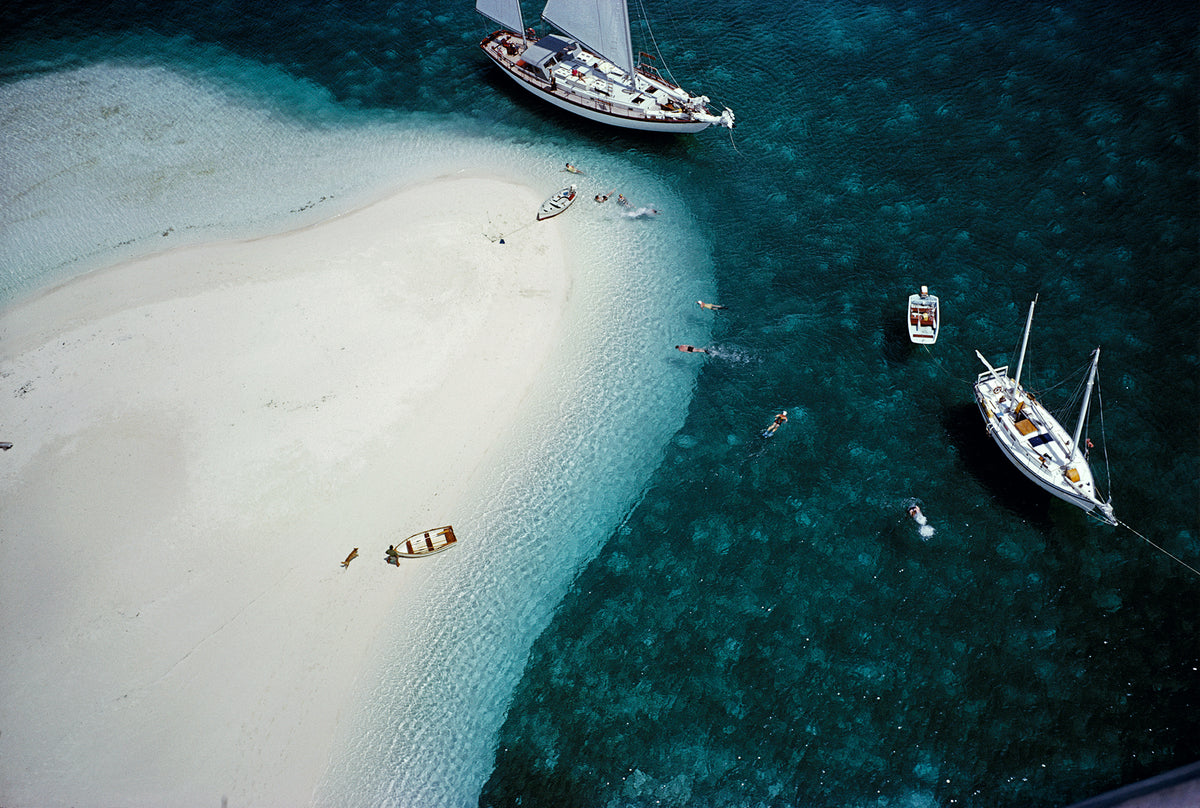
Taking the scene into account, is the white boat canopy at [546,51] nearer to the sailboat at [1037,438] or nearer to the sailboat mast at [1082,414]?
the sailboat at [1037,438]

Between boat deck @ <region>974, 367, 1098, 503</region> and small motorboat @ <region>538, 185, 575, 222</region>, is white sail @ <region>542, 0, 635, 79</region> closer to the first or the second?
small motorboat @ <region>538, 185, 575, 222</region>

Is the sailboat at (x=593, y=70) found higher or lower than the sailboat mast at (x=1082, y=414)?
higher

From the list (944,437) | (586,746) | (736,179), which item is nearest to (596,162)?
(736,179)

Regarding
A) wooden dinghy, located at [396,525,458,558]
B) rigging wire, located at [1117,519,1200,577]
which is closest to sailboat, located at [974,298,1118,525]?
rigging wire, located at [1117,519,1200,577]

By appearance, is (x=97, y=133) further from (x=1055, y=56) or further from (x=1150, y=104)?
(x=1150, y=104)

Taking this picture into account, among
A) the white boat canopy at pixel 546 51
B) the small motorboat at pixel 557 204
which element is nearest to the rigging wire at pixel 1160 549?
the small motorboat at pixel 557 204

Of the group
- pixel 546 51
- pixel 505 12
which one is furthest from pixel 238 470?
pixel 505 12

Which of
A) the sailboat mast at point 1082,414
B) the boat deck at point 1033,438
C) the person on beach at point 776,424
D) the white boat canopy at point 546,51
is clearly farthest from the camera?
the white boat canopy at point 546,51
